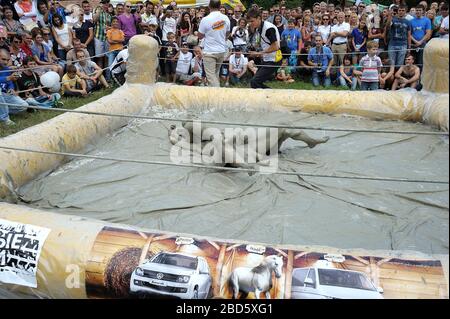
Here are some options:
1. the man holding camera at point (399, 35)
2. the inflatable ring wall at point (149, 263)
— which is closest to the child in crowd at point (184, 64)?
the man holding camera at point (399, 35)

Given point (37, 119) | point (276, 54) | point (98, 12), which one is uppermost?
point (98, 12)

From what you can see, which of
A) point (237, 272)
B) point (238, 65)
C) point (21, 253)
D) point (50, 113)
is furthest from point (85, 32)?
point (237, 272)

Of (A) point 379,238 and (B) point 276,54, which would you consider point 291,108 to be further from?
(A) point 379,238

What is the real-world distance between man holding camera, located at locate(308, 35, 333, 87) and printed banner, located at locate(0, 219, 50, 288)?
7.16 meters

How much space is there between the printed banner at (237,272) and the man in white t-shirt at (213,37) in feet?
16.7

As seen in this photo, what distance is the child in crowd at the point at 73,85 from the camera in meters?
8.42

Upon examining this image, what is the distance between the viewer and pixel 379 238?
11.4 ft

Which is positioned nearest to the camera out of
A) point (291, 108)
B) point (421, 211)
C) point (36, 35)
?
point (421, 211)

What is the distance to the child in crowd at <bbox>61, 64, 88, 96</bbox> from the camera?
842 cm

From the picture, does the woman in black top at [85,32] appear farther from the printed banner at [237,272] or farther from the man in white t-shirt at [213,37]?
the printed banner at [237,272]
